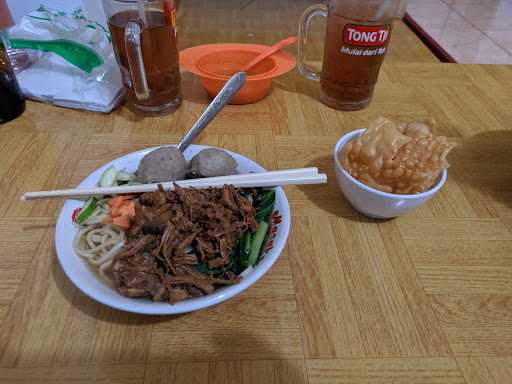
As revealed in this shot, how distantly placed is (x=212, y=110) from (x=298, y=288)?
0.41 metres

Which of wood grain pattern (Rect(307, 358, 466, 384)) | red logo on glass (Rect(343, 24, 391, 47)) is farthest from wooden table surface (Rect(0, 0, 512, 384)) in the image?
red logo on glass (Rect(343, 24, 391, 47))

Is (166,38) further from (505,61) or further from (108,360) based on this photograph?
(505,61)

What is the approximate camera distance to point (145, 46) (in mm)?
868

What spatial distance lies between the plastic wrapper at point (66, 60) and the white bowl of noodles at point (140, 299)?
467mm

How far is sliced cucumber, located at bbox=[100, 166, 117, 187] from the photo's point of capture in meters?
0.65

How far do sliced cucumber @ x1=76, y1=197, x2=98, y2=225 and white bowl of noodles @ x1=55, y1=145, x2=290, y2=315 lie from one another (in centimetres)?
1

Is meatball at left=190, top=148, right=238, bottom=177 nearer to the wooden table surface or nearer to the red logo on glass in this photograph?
the wooden table surface

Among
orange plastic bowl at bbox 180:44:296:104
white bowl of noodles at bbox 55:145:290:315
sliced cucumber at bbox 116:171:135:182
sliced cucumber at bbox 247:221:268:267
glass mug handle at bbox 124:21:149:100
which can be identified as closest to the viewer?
white bowl of noodles at bbox 55:145:290:315

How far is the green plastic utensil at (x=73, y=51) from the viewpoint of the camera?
1.04m

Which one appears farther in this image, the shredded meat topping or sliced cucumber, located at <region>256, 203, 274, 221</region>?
sliced cucumber, located at <region>256, 203, 274, 221</region>

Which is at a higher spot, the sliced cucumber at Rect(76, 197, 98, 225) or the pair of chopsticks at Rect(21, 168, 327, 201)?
the pair of chopsticks at Rect(21, 168, 327, 201)

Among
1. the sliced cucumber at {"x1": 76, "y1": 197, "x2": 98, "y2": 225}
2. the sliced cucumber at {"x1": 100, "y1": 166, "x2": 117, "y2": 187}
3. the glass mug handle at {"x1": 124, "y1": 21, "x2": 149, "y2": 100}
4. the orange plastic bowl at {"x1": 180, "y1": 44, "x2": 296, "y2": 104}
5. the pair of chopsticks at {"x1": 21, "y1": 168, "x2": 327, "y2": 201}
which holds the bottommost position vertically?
the orange plastic bowl at {"x1": 180, "y1": 44, "x2": 296, "y2": 104}

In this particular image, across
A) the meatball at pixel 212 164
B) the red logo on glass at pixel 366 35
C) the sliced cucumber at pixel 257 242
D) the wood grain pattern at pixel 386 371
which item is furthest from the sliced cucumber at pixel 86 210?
the red logo on glass at pixel 366 35

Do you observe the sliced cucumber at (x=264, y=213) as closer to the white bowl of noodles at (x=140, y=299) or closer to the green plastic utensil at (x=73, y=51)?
the white bowl of noodles at (x=140, y=299)
